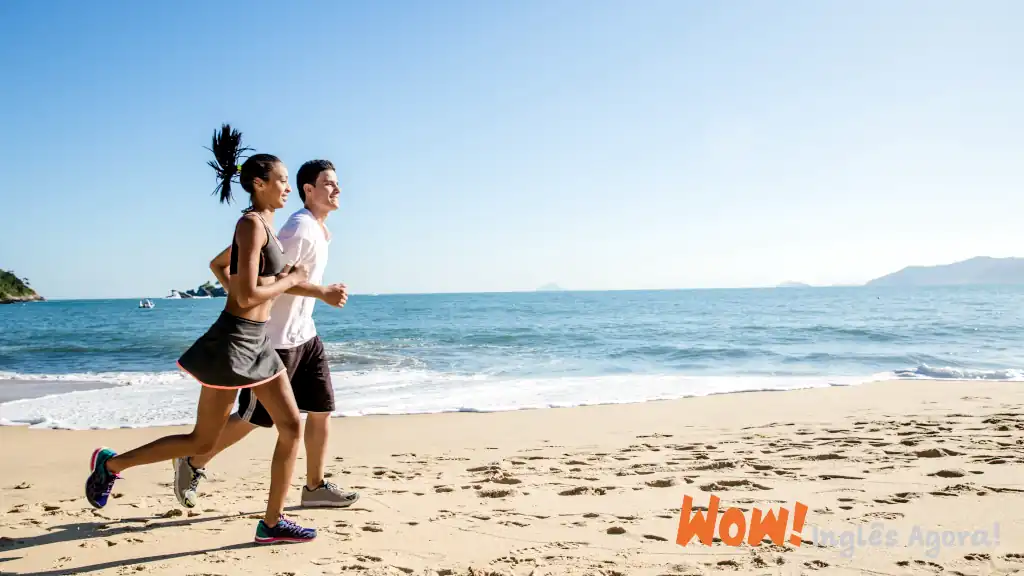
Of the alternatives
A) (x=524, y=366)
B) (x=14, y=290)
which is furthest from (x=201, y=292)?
(x=524, y=366)

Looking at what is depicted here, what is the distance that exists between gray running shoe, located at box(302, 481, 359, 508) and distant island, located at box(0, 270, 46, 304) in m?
128

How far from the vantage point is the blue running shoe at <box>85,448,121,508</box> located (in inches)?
114

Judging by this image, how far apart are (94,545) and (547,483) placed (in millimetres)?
2630

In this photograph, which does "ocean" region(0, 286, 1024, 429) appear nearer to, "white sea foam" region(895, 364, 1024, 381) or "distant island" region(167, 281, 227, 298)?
"white sea foam" region(895, 364, 1024, 381)

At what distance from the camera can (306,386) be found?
346 centimetres

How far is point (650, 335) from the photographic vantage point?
23.5 meters

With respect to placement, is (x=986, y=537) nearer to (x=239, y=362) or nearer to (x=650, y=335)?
(x=239, y=362)

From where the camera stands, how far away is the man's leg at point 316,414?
3.44m

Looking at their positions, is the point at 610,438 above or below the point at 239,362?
below

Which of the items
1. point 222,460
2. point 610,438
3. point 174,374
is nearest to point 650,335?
point 174,374

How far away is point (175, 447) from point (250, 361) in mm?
583

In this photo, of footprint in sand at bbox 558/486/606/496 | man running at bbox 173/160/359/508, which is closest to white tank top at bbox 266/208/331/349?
man running at bbox 173/160/359/508

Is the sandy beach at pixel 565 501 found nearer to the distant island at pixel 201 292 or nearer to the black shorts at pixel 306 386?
the black shorts at pixel 306 386

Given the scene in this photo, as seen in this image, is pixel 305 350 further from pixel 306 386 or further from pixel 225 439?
pixel 225 439
